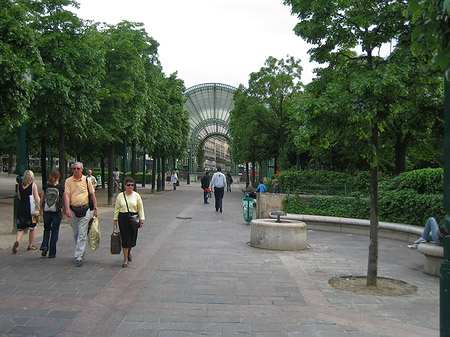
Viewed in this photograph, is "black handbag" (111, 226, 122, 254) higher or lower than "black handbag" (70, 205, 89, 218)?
lower

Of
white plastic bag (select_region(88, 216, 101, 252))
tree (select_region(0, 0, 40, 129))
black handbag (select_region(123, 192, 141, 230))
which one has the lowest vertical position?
white plastic bag (select_region(88, 216, 101, 252))

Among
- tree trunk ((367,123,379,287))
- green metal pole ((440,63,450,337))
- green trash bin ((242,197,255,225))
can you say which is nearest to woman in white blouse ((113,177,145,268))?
tree trunk ((367,123,379,287))

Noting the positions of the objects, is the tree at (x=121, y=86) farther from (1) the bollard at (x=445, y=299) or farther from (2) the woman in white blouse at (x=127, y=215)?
(1) the bollard at (x=445, y=299)

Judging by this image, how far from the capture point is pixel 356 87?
241 inches

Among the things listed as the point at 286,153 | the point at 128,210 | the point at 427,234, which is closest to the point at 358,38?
the point at 427,234

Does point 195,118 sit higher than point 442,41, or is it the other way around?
point 195,118

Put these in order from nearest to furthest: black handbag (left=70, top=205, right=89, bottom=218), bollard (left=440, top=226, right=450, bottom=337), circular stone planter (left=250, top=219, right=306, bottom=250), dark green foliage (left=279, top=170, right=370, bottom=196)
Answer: bollard (left=440, top=226, right=450, bottom=337), black handbag (left=70, top=205, right=89, bottom=218), circular stone planter (left=250, top=219, right=306, bottom=250), dark green foliage (left=279, top=170, right=370, bottom=196)

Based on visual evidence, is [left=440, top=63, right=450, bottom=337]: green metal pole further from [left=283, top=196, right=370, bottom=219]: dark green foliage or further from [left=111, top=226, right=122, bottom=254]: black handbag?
[left=283, top=196, right=370, bottom=219]: dark green foliage

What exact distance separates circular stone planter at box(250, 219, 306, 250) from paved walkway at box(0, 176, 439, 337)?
359 millimetres

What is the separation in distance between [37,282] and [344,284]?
14.8ft

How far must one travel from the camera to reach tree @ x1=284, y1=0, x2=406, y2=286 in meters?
6.29

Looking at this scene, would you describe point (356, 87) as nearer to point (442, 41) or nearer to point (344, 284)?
point (344, 284)

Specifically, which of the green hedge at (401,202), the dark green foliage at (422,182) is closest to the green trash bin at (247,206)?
the green hedge at (401,202)

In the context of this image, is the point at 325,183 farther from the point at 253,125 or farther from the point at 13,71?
the point at 253,125
